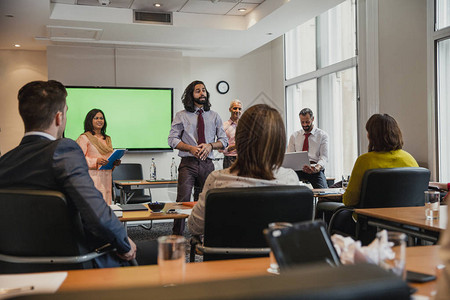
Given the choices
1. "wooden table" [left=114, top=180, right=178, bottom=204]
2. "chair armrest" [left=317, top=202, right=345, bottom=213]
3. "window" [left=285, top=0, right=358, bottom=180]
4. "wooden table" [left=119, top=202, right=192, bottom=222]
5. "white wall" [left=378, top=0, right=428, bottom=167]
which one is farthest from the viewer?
"window" [left=285, top=0, right=358, bottom=180]

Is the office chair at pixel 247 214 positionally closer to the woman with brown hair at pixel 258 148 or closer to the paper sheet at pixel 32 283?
the woman with brown hair at pixel 258 148

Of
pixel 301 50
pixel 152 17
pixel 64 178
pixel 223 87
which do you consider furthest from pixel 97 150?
pixel 301 50

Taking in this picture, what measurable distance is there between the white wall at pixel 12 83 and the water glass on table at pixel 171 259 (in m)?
7.56

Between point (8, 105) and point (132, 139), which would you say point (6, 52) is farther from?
point (132, 139)

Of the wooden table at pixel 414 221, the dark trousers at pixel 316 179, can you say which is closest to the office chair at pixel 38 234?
the wooden table at pixel 414 221

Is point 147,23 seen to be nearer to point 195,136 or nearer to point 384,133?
point 195,136

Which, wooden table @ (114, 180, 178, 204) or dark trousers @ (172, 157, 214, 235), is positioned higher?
dark trousers @ (172, 157, 214, 235)

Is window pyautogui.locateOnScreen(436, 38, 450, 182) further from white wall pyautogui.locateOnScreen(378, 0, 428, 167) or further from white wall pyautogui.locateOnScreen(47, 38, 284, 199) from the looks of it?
white wall pyautogui.locateOnScreen(47, 38, 284, 199)

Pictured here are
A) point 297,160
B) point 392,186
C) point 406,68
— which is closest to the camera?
point 392,186

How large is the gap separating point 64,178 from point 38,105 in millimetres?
391

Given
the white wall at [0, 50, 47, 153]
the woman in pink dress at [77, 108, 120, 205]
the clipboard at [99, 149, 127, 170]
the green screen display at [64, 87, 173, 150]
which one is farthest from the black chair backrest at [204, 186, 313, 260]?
the white wall at [0, 50, 47, 153]

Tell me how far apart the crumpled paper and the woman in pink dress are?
3352mm

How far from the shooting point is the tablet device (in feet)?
3.15

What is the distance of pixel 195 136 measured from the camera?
4.70 metres
